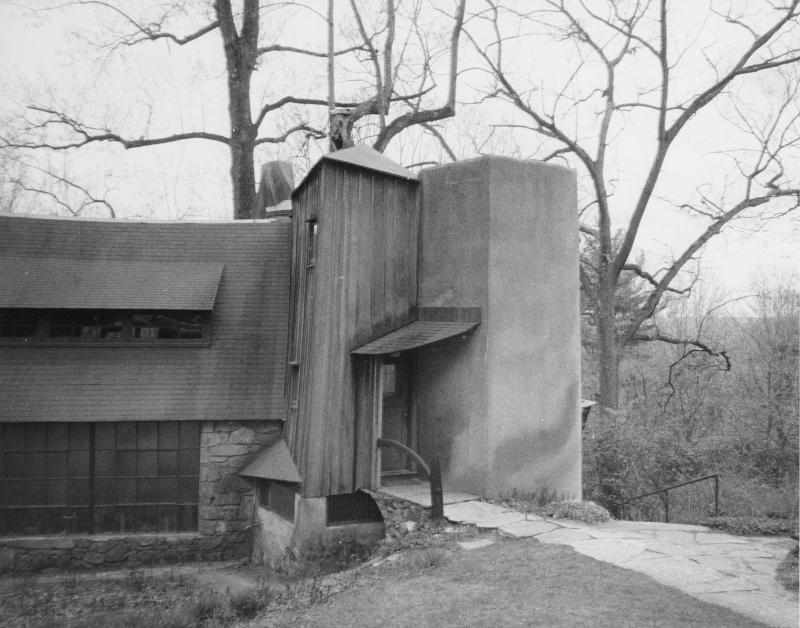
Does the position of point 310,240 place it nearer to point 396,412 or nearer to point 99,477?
point 396,412

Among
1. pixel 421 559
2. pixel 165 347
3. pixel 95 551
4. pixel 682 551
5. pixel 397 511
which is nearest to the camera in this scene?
pixel 682 551

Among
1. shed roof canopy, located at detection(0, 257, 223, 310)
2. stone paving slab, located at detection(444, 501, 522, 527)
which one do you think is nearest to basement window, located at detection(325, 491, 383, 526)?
stone paving slab, located at detection(444, 501, 522, 527)

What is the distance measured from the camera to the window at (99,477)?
11320 millimetres

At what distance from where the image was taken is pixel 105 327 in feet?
40.0

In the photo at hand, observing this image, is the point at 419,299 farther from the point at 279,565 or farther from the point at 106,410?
the point at 106,410

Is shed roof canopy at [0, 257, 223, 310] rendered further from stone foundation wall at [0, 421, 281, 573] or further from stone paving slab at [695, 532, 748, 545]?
stone paving slab at [695, 532, 748, 545]

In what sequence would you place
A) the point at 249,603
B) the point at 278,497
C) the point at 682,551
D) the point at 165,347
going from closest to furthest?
the point at 682,551 → the point at 249,603 → the point at 278,497 → the point at 165,347

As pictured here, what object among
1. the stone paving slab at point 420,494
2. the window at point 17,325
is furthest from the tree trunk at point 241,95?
the stone paving slab at point 420,494

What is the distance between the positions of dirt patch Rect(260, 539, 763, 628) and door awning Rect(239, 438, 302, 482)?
10.2 feet

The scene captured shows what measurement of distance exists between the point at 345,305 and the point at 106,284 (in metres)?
4.48

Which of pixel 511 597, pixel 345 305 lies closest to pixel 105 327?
pixel 345 305

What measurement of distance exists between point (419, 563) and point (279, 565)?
152 inches

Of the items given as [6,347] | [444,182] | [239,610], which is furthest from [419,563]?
[6,347]

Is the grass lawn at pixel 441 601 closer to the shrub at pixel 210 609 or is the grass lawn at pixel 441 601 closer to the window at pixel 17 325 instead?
the shrub at pixel 210 609
